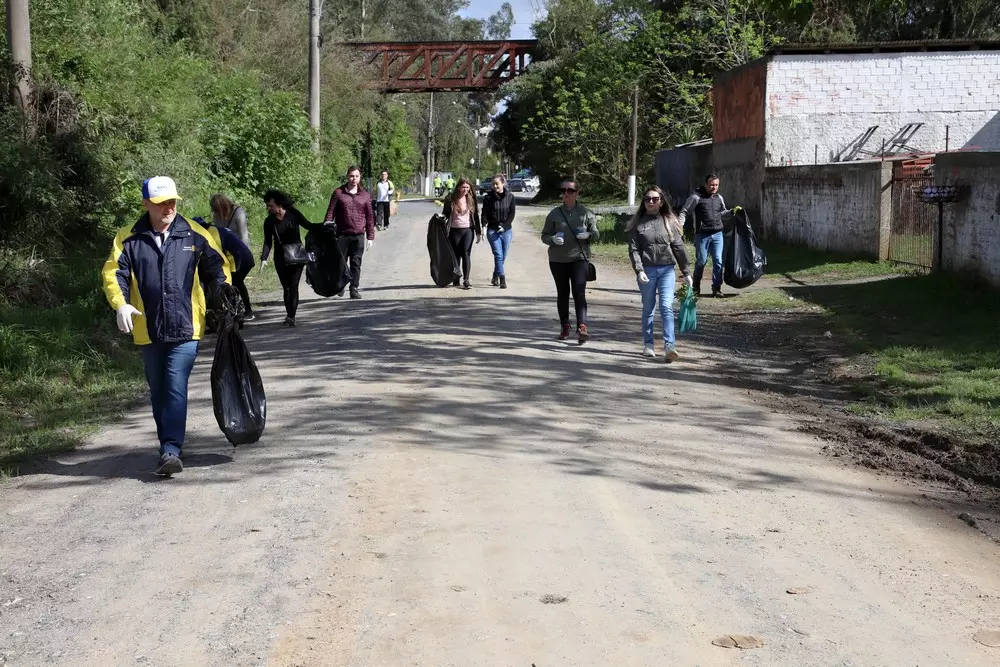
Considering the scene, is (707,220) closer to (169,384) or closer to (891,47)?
(169,384)

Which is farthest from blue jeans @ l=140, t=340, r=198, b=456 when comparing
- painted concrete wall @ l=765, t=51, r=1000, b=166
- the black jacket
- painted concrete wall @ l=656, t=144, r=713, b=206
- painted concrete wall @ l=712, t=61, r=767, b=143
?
painted concrete wall @ l=656, t=144, r=713, b=206

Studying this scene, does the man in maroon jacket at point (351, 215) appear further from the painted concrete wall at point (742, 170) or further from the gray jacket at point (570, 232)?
the painted concrete wall at point (742, 170)

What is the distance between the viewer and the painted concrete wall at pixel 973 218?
14883 mm

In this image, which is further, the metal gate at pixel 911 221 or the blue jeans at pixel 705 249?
the metal gate at pixel 911 221

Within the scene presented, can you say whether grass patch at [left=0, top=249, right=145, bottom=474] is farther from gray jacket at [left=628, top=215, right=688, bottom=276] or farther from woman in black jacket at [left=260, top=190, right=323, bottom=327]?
gray jacket at [left=628, top=215, right=688, bottom=276]

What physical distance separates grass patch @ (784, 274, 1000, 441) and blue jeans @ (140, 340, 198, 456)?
5557mm

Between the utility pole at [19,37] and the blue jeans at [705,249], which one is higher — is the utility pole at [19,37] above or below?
above

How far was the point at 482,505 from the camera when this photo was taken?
6523 millimetres

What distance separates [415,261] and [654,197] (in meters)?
12.3

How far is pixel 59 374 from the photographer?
1115cm

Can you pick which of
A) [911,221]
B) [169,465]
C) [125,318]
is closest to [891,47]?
[911,221]

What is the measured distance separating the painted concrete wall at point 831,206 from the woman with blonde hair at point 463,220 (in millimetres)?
6932


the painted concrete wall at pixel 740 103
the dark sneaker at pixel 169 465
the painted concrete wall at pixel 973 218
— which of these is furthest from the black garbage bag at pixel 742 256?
the painted concrete wall at pixel 740 103

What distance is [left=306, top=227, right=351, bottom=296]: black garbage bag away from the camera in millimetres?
15316
